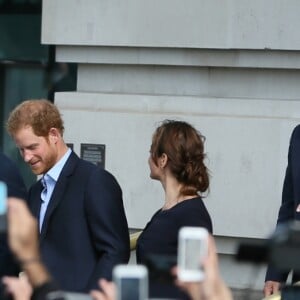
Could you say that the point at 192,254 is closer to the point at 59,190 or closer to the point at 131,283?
the point at 131,283

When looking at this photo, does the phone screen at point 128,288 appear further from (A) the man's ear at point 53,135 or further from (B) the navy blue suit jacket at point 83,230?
(A) the man's ear at point 53,135

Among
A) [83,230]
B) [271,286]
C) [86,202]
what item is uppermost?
[86,202]

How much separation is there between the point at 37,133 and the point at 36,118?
63mm

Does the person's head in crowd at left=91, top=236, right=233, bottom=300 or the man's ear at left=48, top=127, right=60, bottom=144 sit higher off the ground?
the man's ear at left=48, top=127, right=60, bottom=144

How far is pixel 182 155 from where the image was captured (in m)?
5.20

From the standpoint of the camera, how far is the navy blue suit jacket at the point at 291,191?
5.66 metres

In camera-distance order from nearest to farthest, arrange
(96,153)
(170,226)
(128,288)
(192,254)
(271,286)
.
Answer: (128,288) → (192,254) → (170,226) → (271,286) → (96,153)

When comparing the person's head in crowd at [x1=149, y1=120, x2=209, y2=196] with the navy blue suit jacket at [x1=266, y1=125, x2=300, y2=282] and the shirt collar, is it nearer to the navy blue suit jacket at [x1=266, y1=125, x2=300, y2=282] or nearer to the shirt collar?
the shirt collar

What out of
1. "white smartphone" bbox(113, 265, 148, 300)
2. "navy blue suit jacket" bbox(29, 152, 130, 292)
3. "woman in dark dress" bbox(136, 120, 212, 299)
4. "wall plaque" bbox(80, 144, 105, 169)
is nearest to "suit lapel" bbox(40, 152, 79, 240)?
"navy blue suit jacket" bbox(29, 152, 130, 292)

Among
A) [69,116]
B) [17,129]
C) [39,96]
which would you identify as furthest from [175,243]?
[39,96]

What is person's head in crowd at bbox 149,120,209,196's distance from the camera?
17.1 ft

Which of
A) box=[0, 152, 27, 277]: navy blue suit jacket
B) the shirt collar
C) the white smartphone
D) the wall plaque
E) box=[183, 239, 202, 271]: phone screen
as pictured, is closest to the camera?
the white smartphone

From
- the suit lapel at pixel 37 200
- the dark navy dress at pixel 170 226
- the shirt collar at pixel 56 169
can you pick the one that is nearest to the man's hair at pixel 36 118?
the shirt collar at pixel 56 169

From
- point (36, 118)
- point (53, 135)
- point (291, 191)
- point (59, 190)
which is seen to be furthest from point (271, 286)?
point (36, 118)
